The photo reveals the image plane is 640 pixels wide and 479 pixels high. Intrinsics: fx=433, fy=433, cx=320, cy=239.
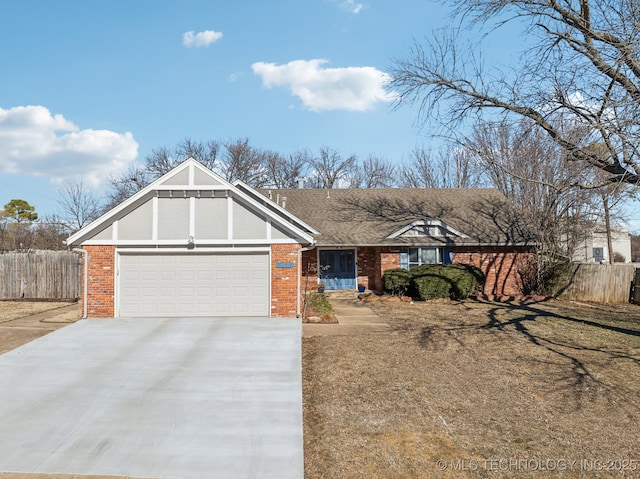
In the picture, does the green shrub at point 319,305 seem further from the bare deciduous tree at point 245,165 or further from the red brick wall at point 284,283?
the bare deciduous tree at point 245,165

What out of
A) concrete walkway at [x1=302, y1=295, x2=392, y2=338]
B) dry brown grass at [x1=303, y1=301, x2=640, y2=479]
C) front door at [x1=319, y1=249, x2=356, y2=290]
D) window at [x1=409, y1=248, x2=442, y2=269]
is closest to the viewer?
dry brown grass at [x1=303, y1=301, x2=640, y2=479]

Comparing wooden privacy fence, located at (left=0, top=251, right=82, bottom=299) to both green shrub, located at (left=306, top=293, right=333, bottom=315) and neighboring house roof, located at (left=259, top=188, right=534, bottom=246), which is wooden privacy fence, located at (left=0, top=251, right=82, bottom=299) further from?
green shrub, located at (left=306, top=293, right=333, bottom=315)

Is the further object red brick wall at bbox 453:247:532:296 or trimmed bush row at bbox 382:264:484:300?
red brick wall at bbox 453:247:532:296

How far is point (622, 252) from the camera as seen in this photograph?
45.5 meters

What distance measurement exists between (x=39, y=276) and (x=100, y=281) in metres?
8.79

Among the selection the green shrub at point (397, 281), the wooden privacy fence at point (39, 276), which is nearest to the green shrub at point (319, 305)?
the green shrub at point (397, 281)

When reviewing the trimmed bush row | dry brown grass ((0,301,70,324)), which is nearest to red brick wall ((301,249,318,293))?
the trimmed bush row

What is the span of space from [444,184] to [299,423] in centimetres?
3518

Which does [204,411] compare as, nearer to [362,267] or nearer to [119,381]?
[119,381]

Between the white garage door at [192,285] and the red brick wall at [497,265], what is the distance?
35.0ft

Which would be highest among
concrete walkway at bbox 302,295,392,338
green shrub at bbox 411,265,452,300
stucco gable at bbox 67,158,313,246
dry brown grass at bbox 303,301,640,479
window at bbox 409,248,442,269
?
stucco gable at bbox 67,158,313,246

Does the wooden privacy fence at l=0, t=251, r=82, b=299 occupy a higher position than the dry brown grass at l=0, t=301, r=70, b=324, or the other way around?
the wooden privacy fence at l=0, t=251, r=82, b=299

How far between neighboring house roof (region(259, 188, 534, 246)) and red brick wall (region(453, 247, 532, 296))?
2.10 ft

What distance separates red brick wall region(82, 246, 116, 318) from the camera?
12.5 metres
